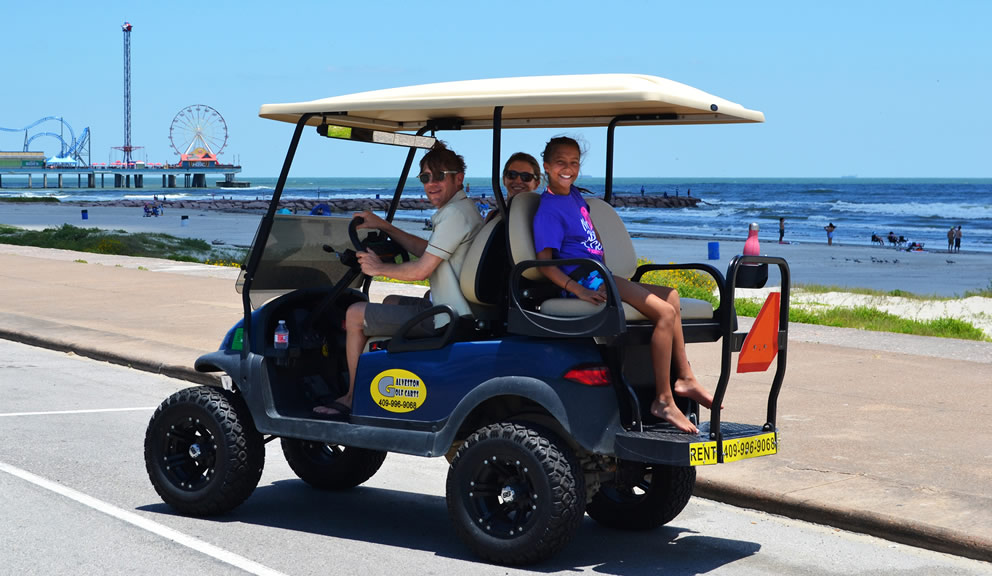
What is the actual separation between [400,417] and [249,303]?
104 centimetres

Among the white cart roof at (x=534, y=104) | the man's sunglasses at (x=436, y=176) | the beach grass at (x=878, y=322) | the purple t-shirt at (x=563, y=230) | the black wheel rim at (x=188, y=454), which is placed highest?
the white cart roof at (x=534, y=104)

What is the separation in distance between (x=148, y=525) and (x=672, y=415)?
2617mm

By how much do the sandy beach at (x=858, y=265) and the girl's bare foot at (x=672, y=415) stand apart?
1254 cm

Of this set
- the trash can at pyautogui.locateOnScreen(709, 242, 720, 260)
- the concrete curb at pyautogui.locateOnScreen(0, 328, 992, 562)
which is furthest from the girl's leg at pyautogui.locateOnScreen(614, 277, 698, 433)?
the trash can at pyautogui.locateOnScreen(709, 242, 720, 260)

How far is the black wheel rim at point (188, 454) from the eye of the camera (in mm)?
6188

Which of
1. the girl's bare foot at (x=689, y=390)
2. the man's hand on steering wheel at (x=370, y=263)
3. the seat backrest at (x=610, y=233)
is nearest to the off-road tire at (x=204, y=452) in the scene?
the man's hand on steering wheel at (x=370, y=263)

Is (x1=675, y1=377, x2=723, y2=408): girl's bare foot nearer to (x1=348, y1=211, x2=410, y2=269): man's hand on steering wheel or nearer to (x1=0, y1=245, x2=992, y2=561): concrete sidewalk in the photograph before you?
(x1=0, y1=245, x2=992, y2=561): concrete sidewalk

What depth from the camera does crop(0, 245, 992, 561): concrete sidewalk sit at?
639cm

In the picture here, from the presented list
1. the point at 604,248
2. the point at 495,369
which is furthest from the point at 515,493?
the point at 604,248

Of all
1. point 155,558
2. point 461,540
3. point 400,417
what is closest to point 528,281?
point 400,417

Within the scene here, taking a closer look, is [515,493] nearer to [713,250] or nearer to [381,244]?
[381,244]

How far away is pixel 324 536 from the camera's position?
19.6 feet

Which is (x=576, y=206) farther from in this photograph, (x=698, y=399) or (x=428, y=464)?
Answer: (x=428, y=464)

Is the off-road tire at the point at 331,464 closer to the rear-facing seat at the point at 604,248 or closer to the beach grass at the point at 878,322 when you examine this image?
the rear-facing seat at the point at 604,248
